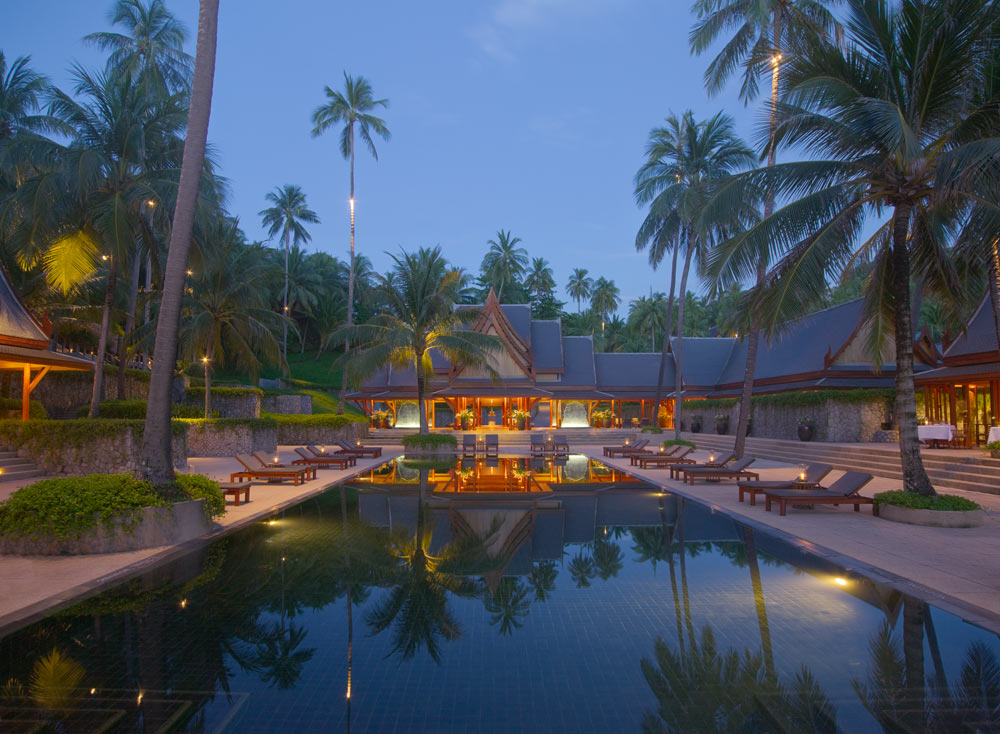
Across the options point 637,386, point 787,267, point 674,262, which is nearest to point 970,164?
point 787,267

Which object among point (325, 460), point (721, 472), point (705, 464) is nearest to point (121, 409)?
point (325, 460)

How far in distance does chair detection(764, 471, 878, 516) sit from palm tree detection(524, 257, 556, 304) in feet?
163

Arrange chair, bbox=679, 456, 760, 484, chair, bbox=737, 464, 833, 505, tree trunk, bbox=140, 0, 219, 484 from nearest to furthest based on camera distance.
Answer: tree trunk, bbox=140, 0, 219, 484 → chair, bbox=737, 464, 833, 505 → chair, bbox=679, 456, 760, 484

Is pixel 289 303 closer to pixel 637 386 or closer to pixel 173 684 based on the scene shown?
pixel 637 386

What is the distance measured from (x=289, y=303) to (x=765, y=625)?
181 ft

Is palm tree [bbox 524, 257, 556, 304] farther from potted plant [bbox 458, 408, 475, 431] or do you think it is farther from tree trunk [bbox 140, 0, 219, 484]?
tree trunk [bbox 140, 0, 219, 484]

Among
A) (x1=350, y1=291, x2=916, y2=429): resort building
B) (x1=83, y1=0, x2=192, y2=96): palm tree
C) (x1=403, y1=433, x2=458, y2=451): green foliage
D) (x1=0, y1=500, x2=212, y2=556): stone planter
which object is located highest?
(x1=83, y1=0, x2=192, y2=96): palm tree

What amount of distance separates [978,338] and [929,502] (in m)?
12.3

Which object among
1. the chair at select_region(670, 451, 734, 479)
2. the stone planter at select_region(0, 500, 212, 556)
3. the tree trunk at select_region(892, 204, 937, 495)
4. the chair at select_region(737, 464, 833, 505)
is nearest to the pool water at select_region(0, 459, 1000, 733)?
the stone planter at select_region(0, 500, 212, 556)

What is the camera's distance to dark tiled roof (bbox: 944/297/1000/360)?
1798 cm

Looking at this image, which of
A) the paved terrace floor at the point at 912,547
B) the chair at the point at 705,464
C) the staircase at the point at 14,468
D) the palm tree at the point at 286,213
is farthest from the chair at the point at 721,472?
the palm tree at the point at 286,213

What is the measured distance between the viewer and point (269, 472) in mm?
14078

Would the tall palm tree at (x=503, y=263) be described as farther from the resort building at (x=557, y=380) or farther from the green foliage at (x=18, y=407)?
the green foliage at (x=18, y=407)

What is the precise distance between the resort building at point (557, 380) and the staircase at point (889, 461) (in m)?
8.42
